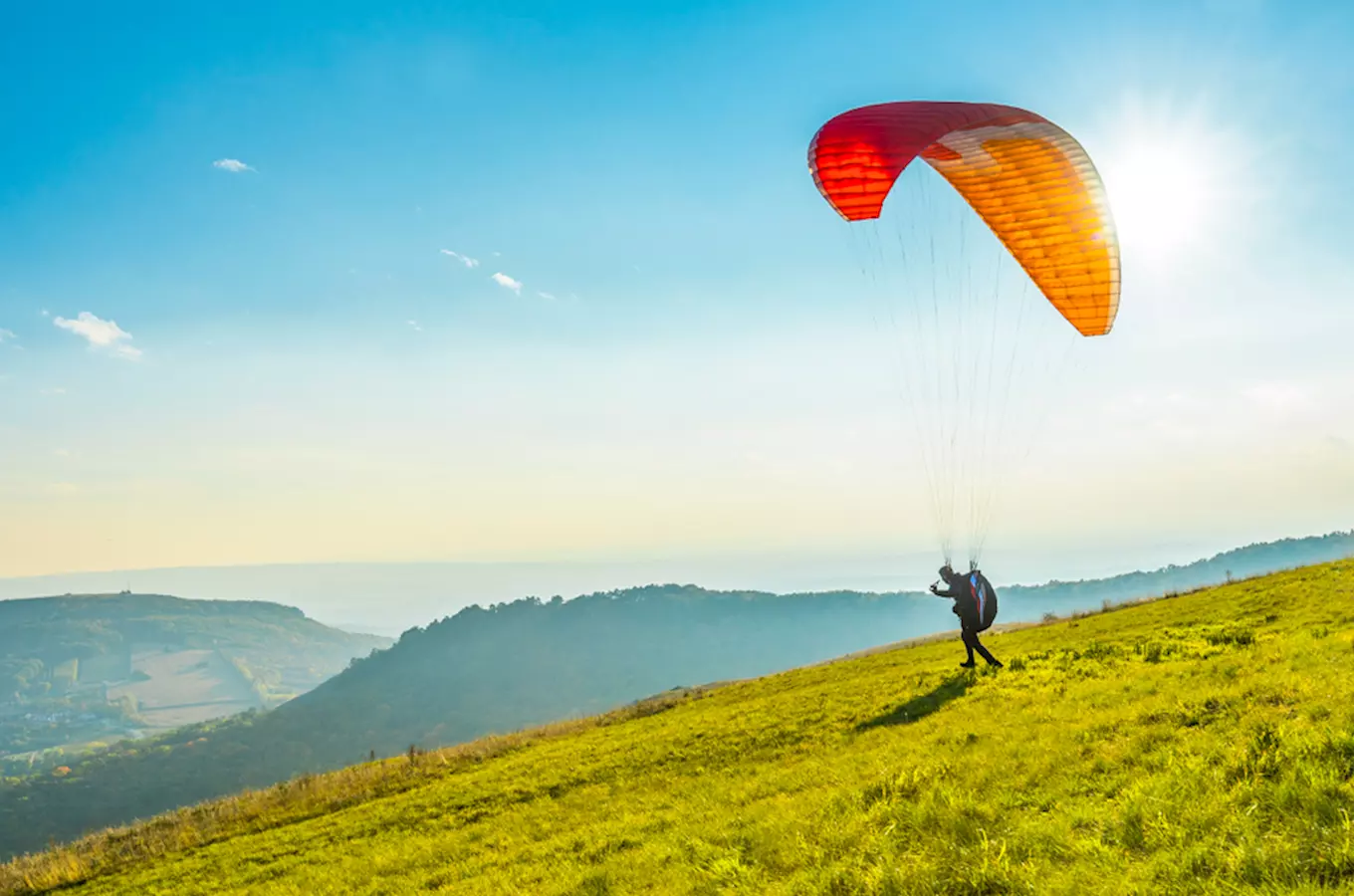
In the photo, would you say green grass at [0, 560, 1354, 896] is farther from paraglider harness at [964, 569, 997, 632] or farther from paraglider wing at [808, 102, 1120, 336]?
paraglider wing at [808, 102, 1120, 336]

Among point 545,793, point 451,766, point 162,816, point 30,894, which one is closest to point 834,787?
point 545,793

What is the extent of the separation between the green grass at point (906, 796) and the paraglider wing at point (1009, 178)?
343 inches

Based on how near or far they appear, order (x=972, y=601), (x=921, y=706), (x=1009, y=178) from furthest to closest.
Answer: (x=972, y=601) < (x=1009, y=178) < (x=921, y=706)

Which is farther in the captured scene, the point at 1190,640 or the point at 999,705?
the point at 1190,640

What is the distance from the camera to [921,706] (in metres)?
16.1

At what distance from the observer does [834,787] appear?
10.8 metres

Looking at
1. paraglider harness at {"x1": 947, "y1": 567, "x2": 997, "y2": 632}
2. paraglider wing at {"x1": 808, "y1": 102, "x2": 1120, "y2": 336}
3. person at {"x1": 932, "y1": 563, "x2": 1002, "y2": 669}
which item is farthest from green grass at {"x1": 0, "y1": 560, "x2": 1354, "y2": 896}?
paraglider wing at {"x1": 808, "y1": 102, "x2": 1120, "y2": 336}

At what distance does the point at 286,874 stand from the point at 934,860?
1446cm

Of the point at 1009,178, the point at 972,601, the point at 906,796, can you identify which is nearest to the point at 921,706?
the point at 972,601

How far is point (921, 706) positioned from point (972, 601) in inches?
161

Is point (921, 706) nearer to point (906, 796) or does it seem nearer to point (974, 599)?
point (974, 599)

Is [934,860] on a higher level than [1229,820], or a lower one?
lower

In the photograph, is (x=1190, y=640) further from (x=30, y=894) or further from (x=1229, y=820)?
(x=30, y=894)

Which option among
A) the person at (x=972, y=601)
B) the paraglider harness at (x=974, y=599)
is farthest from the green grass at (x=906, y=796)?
the paraglider harness at (x=974, y=599)
